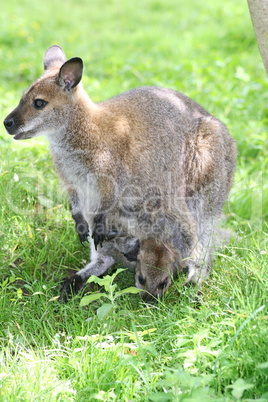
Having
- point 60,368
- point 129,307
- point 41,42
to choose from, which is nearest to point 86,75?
point 41,42

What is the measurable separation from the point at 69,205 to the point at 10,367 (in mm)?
1532

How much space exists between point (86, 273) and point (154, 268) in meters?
0.54

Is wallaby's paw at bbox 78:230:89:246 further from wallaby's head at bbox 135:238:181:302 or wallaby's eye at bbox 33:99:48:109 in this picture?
wallaby's eye at bbox 33:99:48:109

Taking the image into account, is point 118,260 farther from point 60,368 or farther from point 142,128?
point 60,368

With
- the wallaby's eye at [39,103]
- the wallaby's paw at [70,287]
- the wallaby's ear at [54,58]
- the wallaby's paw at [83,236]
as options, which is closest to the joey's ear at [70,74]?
the wallaby's eye at [39,103]

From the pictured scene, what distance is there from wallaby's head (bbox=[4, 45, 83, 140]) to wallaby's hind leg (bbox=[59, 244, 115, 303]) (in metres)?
0.91

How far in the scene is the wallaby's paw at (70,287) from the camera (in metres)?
3.45

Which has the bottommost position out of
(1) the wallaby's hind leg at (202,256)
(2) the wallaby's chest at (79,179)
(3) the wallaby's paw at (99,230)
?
(1) the wallaby's hind leg at (202,256)

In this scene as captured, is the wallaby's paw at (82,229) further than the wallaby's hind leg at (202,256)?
Yes

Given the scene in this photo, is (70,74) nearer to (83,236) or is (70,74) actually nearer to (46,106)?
(46,106)

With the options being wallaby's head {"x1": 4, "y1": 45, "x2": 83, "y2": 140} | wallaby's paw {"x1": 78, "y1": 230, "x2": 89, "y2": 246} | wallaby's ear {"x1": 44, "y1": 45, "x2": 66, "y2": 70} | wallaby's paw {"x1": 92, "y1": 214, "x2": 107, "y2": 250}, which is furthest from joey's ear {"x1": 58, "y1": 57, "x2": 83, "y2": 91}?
wallaby's paw {"x1": 78, "y1": 230, "x2": 89, "y2": 246}

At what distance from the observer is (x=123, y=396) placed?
241 cm

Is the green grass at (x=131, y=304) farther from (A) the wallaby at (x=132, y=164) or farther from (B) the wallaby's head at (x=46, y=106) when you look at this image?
(B) the wallaby's head at (x=46, y=106)

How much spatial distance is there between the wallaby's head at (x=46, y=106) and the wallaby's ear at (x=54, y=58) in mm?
305
